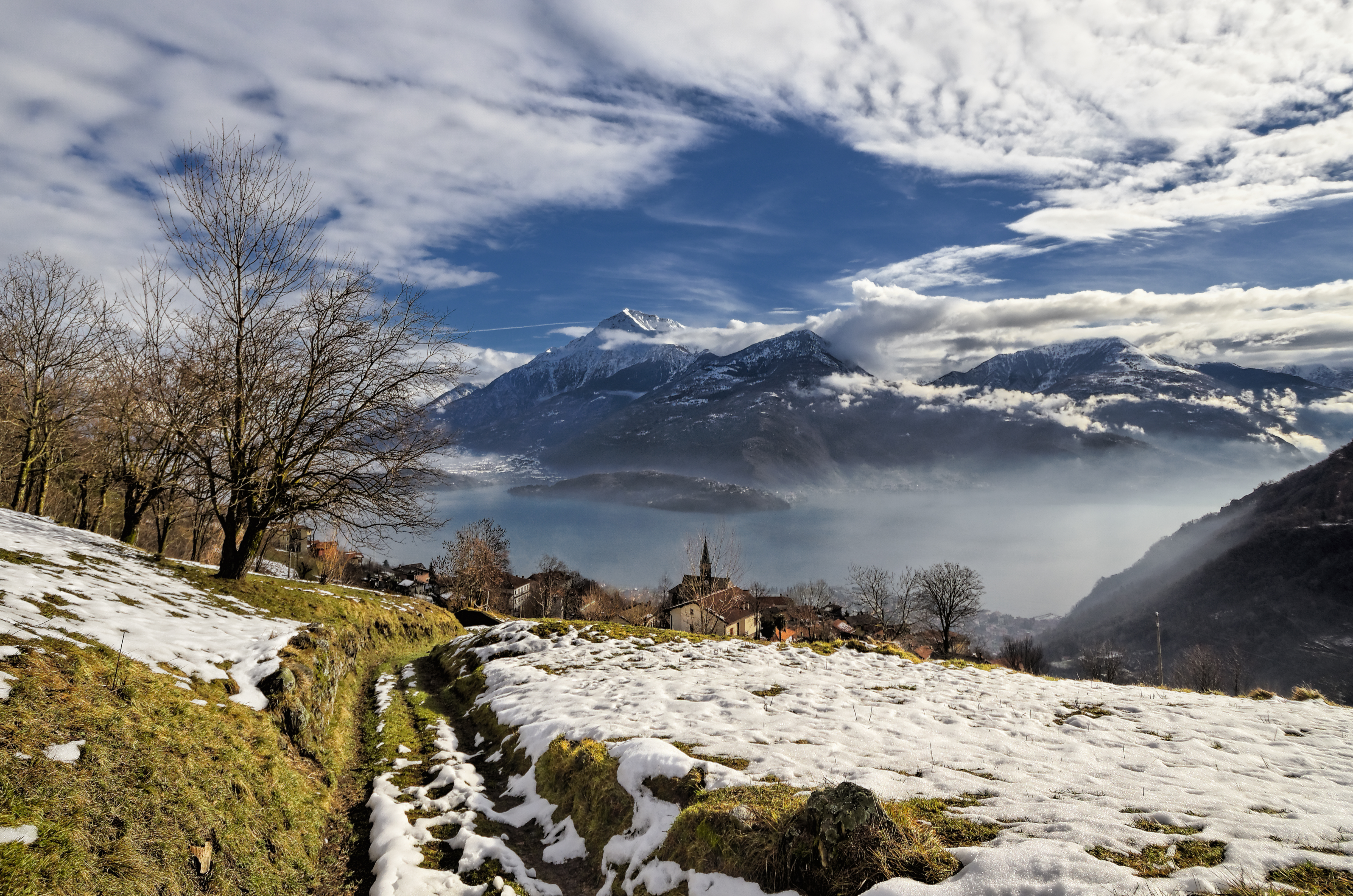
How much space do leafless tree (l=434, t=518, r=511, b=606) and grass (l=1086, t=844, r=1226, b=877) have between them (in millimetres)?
62863

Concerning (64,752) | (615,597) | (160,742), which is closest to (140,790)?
(64,752)

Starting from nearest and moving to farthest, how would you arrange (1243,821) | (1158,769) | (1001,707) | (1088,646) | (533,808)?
1. (1243,821)
2. (1158,769)
3. (533,808)
4. (1001,707)
5. (1088,646)

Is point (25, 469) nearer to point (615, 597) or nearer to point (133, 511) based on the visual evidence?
point (133, 511)

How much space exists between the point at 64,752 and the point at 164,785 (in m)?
1.12

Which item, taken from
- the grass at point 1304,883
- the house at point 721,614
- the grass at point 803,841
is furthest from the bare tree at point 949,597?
the grass at point 1304,883

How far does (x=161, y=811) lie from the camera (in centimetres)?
664

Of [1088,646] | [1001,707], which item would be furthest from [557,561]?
[1001,707]

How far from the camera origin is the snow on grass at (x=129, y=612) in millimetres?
9398

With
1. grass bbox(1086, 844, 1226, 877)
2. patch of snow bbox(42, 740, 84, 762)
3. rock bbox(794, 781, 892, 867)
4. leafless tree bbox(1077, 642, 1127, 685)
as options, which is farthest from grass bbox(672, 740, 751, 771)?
leafless tree bbox(1077, 642, 1127, 685)

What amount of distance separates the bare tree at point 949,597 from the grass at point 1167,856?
184 feet

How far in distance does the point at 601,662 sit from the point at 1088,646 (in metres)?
182

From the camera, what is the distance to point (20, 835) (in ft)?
17.0

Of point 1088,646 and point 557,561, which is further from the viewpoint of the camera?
point 557,561

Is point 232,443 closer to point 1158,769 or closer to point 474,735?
point 474,735
